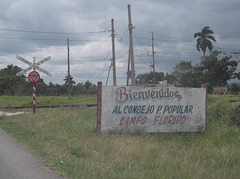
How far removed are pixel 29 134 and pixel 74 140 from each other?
2.50 metres

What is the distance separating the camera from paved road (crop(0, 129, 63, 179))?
5.72m

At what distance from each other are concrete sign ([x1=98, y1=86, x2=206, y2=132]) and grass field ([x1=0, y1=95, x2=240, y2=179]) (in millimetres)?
391

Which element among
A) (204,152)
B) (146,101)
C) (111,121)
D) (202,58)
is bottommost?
(204,152)

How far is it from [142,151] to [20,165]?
351cm

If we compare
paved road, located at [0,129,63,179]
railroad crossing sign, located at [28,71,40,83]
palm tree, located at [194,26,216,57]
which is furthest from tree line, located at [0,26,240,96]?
paved road, located at [0,129,63,179]

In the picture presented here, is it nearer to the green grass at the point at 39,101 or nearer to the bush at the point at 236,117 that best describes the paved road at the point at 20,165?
the bush at the point at 236,117

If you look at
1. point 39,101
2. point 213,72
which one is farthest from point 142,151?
point 213,72

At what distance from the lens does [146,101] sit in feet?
37.3

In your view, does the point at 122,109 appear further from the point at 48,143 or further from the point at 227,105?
the point at 227,105

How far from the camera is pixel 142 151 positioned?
8.23 m

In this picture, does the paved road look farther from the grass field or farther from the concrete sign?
the concrete sign

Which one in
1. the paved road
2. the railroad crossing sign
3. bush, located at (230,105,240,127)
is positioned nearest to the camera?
the paved road

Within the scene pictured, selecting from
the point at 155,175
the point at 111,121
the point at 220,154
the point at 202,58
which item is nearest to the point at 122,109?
the point at 111,121

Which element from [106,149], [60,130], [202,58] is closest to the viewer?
[106,149]
